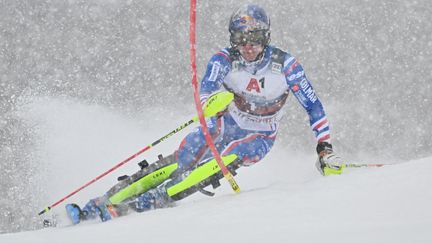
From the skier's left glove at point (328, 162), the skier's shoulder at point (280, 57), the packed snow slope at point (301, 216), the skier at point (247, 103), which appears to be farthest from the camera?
the skier's shoulder at point (280, 57)

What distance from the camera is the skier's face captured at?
5.76 metres

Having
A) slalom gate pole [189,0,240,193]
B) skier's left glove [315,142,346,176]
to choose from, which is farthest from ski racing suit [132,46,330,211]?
slalom gate pole [189,0,240,193]

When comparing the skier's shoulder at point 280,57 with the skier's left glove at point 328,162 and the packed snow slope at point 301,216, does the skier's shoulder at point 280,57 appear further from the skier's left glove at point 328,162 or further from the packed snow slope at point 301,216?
the packed snow slope at point 301,216

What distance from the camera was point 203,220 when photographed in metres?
3.85

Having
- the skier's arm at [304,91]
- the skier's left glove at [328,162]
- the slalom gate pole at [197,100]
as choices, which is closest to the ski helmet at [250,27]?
the skier's arm at [304,91]

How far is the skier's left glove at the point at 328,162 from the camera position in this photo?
5.33 meters

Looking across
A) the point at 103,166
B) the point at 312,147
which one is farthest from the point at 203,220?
the point at 312,147

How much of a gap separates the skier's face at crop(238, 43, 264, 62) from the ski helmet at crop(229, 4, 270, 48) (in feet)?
0.14

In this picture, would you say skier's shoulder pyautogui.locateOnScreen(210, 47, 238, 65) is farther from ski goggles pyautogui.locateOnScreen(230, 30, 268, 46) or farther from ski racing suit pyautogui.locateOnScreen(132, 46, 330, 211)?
ski goggles pyautogui.locateOnScreen(230, 30, 268, 46)

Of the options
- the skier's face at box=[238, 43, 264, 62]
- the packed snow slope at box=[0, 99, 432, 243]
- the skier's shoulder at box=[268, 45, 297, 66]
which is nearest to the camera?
the packed snow slope at box=[0, 99, 432, 243]

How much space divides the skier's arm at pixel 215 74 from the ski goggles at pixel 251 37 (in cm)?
24

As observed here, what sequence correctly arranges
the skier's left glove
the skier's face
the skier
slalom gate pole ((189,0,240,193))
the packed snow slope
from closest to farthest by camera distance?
the packed snow slope, slalom gate pole ((189,0,240,193)), the skier's left glove, the skier, the skier's face

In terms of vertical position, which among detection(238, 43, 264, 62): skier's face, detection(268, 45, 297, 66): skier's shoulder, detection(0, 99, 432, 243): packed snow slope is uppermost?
detection(238, 43, 264, 62): skier's face

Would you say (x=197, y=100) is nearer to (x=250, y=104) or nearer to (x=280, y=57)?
(x=250, y=104)
